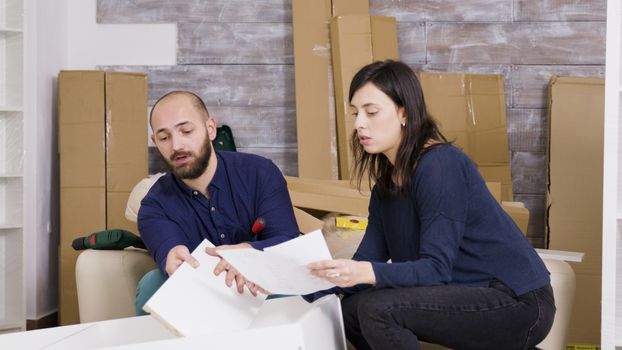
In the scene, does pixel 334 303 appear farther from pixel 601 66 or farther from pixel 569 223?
pixel 601 66

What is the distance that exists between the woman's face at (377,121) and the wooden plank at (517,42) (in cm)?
175

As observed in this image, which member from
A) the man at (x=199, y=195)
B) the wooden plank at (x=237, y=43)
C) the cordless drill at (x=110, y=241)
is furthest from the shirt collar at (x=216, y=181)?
the wooden plank at (x=237, y=43)

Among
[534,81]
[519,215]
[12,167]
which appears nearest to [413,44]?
[534,81]

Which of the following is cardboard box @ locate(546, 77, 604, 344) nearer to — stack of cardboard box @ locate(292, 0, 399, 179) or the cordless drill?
stack of cardboard box @ locate(292, 0, 399, 179)

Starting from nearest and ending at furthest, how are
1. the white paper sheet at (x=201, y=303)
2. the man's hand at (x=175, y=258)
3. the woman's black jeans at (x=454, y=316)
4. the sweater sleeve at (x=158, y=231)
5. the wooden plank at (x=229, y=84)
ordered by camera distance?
Answer: the white paper sheet at (x=201, y=303)
the woman's black jeans at (x=454, y=316)
the man's hand at (x=175, y=258)
the sweater sleeve at (x=158, y=231)
the wooden plank at (x=229, y=84)

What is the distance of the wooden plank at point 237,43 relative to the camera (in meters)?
3.66

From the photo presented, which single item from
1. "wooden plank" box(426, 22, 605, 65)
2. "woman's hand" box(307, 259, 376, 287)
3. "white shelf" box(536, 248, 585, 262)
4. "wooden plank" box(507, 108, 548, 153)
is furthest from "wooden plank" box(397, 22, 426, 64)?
"woman's hand" box(307, 259, 376, 287)

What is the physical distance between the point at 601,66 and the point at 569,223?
2.31ft

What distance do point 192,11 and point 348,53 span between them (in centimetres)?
76

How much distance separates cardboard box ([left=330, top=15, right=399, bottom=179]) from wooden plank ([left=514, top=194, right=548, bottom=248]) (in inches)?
31.6

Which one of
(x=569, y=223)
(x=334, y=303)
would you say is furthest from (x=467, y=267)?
(x=569, y=223)

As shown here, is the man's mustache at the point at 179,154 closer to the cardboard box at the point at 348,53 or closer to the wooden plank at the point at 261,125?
the cardboard box at the point at 348,53

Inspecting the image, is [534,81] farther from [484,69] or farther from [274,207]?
[274,207]

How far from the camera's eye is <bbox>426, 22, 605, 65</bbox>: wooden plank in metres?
3.56
